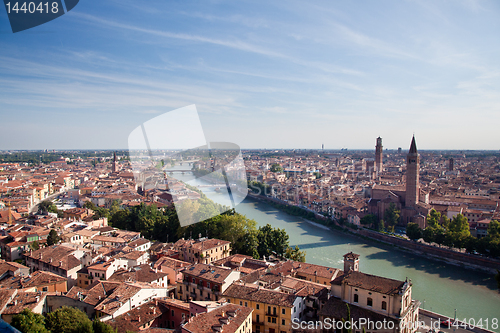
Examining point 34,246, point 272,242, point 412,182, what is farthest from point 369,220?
point 34,246

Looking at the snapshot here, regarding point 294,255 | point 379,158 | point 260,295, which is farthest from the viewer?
point 379,158

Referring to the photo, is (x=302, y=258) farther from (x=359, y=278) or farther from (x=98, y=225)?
(x=98, y=225)

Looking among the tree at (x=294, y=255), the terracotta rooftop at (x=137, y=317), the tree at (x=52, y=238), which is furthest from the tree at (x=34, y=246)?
the tree at (x=294, y=255)

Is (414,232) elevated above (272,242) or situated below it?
below

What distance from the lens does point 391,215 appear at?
31.2ft

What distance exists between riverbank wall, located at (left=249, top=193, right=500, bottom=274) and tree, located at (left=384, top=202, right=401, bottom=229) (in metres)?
0.89

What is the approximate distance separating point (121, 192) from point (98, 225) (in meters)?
5.16

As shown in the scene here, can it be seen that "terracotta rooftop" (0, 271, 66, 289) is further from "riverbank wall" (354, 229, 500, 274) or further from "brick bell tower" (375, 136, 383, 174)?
"brick bell tower" (375, 136, 383, 174)

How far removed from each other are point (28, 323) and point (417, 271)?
658 cm

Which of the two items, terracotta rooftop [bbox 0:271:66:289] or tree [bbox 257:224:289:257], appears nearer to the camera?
terracotta rooftop [bbox 0:271:66:289]

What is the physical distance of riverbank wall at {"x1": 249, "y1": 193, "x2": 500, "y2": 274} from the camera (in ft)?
21.4

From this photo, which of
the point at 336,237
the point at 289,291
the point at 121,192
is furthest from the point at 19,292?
the point at 121,192

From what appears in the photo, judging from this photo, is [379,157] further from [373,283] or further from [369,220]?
[373,283]

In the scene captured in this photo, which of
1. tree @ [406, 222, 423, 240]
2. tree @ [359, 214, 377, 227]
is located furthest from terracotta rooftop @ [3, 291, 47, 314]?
tree @ [359, 214, 377, 227]
